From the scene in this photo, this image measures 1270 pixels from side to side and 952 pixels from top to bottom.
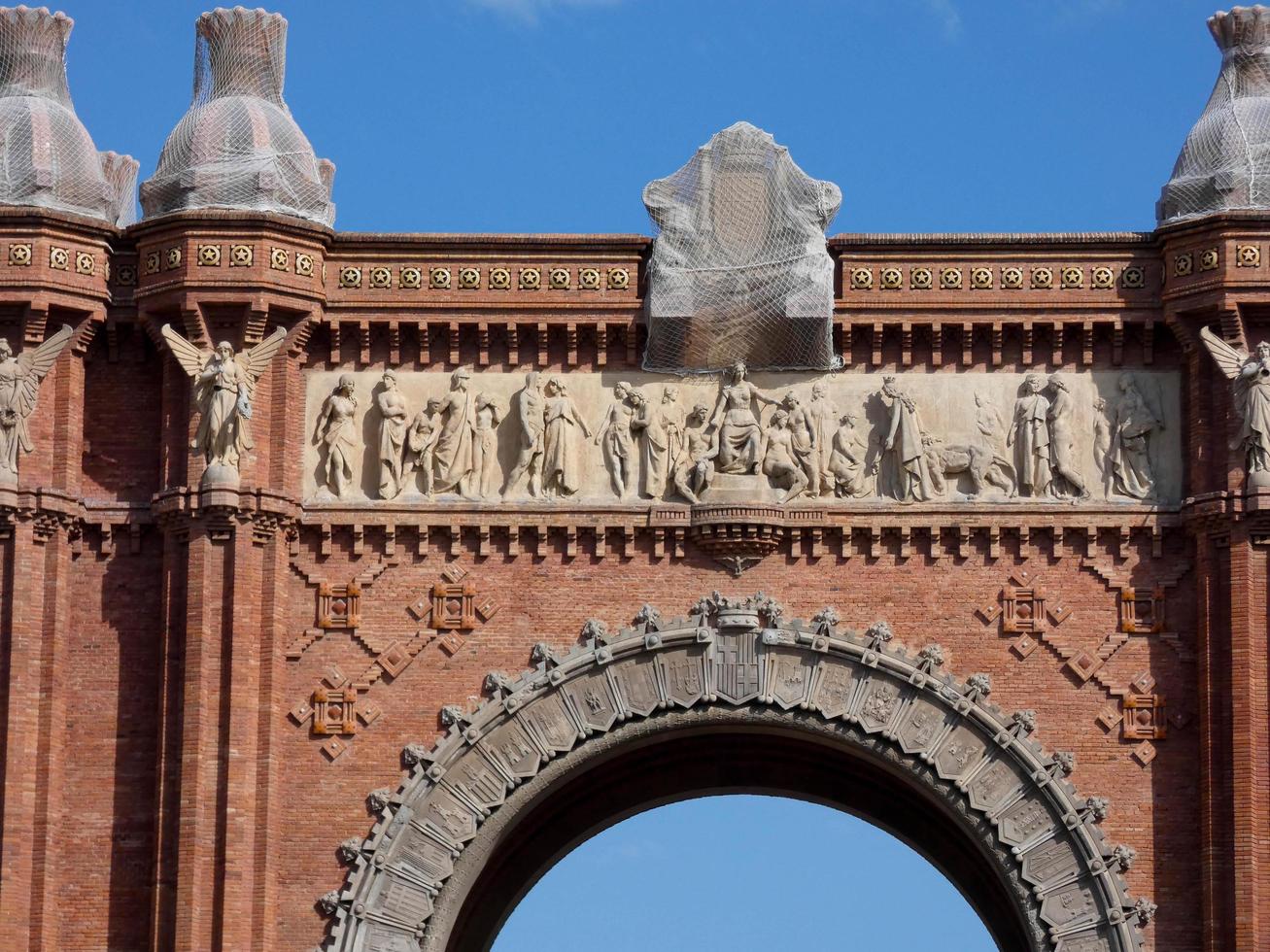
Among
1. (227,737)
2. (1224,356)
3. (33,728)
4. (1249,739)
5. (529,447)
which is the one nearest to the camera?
(1249,739)

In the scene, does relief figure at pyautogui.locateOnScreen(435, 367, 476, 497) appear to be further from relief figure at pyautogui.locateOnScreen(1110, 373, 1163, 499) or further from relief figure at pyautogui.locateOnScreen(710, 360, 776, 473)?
relief figure at pyautogui.locateOnScreen(1110, 373, 1163, 499)

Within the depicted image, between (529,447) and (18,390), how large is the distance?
172 inches

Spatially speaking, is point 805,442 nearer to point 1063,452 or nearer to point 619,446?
point 619,446

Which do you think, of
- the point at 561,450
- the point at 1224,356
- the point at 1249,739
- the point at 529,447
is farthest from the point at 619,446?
the point at 1249,739

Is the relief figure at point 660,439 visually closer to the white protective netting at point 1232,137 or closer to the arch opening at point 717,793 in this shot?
the arch opening at point 717,793

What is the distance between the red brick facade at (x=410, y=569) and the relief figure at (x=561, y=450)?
0.93 ft

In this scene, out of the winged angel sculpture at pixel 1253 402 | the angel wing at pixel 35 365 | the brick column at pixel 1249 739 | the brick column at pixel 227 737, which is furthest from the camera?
the angel wing at pixel 35 365

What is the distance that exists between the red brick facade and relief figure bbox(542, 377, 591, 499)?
0.93 ft

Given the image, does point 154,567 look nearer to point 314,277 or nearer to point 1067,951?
point 314,277

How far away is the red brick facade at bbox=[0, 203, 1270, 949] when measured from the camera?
29.4 metres

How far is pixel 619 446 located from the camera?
30.3m

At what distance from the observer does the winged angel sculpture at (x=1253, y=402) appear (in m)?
29.4

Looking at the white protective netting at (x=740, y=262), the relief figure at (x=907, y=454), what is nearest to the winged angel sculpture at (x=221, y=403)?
the white protective netting at (x=740, y=262)

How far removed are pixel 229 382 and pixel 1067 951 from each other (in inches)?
333
